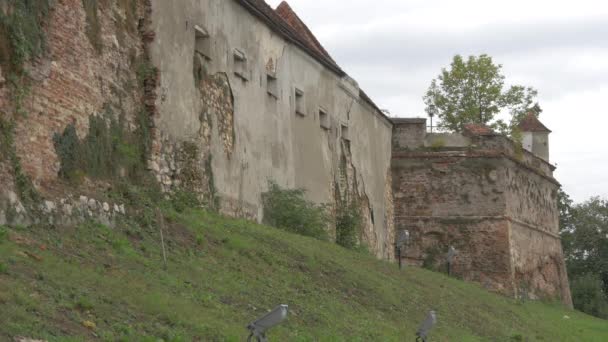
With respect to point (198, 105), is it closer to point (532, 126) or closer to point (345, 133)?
point (345, 133)

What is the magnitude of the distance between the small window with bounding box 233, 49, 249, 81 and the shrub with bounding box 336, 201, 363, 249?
6.41m

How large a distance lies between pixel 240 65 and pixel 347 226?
23.7 feet

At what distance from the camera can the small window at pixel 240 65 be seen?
79.4 ft

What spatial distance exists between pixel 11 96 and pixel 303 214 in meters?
11.3

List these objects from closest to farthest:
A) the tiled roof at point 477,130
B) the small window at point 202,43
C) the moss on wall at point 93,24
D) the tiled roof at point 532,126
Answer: the moss on wall at point 93,24 → the small window at point 202,43 → the tiled roof at point 477,130 → the tiled roof at point 532,126

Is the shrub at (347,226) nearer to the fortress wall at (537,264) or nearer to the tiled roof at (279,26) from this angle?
the tiled roof at (279,26)

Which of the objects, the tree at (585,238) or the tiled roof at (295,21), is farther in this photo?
the tree at (585,238)

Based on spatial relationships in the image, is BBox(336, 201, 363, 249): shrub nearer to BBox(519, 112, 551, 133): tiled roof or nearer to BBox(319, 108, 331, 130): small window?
BBox(319, 108, 331, 130): small window

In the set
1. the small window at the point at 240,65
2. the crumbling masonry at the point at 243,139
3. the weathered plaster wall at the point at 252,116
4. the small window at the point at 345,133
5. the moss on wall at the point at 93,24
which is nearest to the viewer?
the crumbling masonry at the point at 243,139

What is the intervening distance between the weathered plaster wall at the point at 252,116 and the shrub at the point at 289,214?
30cm

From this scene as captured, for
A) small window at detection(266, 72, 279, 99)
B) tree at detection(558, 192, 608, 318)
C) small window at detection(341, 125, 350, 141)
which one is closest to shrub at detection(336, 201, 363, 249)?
small window at detection(341, 125, 350, 141)

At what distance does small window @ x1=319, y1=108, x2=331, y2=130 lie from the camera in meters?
30.5

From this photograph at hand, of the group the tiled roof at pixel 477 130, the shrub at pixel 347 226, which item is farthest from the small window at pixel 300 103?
the tiled roof at pixel 477 130

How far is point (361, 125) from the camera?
112 ft
